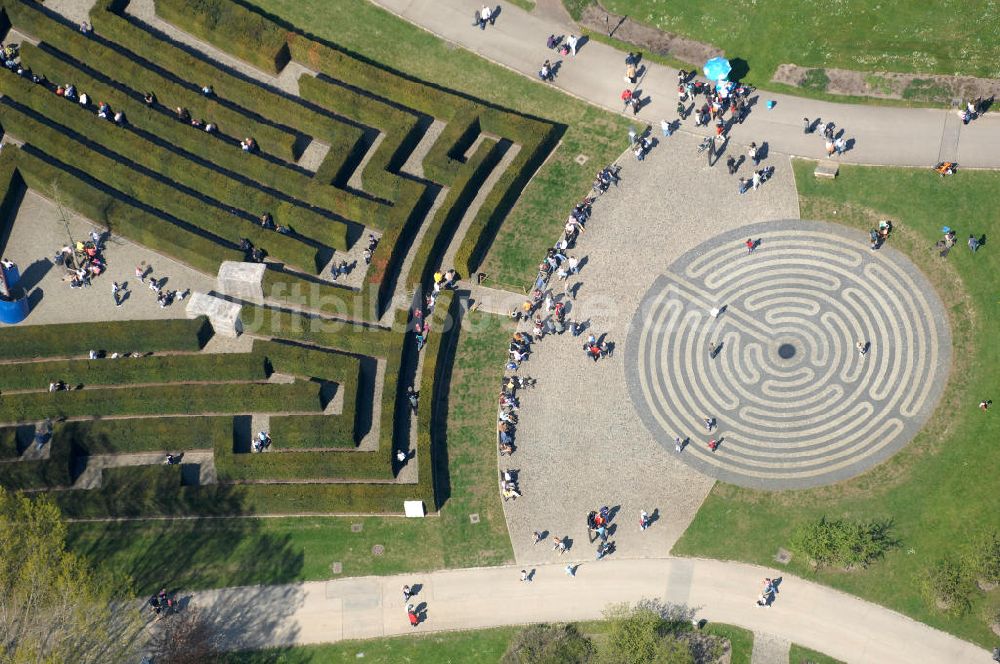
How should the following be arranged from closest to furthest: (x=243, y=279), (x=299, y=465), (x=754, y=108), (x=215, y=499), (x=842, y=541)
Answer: (x=842, y=541) < (x=215, y=499) < (x=299, y=465) < (x=243, y=279) < (x=754, y=108)

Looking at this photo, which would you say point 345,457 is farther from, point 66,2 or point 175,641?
point 66,2

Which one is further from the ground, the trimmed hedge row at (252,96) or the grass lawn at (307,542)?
the trimmed hedge row at (252,96)

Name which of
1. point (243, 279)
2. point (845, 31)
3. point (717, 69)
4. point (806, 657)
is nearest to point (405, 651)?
point (806, 657)

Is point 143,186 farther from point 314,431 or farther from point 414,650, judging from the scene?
point 414,650

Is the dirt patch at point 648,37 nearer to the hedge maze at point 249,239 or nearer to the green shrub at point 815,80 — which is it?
the green shrub at point 815,80

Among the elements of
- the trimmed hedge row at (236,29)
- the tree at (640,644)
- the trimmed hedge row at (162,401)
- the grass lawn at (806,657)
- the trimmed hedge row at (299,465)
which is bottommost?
the grass lawn at (806,657)

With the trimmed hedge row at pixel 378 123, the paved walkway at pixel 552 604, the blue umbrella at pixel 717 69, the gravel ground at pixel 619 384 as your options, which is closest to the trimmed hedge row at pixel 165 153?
the trimmed hedge row at pixel 378 123

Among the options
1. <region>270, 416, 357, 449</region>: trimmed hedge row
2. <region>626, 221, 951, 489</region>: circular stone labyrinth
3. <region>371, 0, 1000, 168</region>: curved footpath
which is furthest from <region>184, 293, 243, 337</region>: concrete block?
<region>371, 0, 1000, 168</region>: curved footpath
